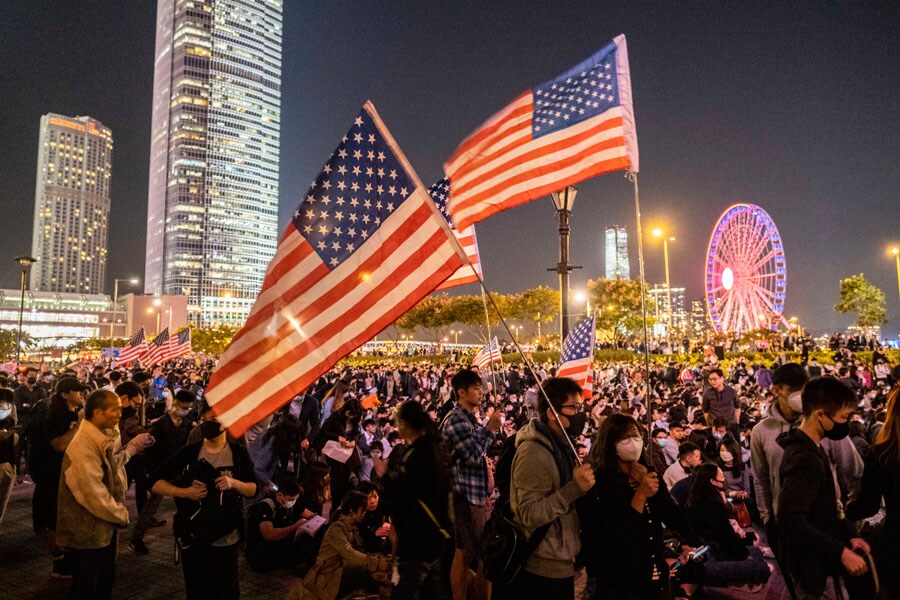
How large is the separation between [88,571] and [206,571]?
1.01 meters

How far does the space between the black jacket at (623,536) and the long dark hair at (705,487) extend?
275 centimetres

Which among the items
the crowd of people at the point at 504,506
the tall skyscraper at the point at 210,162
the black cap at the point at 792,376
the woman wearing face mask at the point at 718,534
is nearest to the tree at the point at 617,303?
the crowd of people at the point at 504,506

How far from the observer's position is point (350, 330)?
4.24 metres

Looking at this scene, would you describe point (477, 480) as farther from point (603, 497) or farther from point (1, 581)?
point (1, 581)

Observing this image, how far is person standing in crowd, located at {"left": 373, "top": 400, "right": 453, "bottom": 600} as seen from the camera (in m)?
3.97

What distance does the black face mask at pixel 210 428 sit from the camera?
4508 millimetres

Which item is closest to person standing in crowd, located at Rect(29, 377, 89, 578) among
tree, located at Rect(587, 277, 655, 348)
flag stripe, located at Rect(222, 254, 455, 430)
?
flag stripe, located at Rect(222, 254, 455, 430)

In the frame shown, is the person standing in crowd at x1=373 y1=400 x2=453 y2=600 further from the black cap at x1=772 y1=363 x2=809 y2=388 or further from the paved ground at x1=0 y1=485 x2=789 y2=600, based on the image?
the black cap at x1=772 y1=363 x2=809 y2=388

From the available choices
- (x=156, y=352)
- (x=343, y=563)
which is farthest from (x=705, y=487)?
(x=156, y=352)

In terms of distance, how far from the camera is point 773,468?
14.6ft

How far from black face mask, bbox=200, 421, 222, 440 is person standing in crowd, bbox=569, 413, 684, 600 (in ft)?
9.13

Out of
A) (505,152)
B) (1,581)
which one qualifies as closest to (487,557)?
(505,152)

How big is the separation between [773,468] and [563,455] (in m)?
1.90

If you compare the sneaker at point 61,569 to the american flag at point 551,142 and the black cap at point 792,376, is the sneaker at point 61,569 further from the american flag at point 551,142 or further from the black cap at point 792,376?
the black cap at point 792,376
